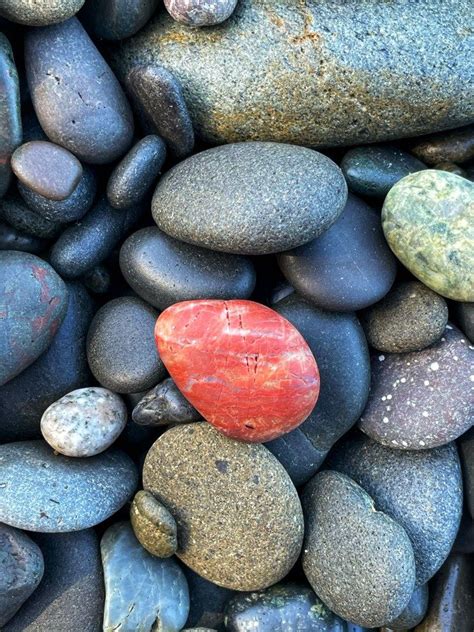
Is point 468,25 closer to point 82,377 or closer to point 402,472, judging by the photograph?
point 402,472

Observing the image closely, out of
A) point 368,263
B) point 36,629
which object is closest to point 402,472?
point 368,263

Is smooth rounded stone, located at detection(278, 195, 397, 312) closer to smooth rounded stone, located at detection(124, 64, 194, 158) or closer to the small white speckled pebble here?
smooth rounded stone, located at detection(124, 64, 194, 158)

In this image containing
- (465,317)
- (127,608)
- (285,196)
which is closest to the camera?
(285,196)

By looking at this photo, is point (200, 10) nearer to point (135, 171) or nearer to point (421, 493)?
point (135, 171)

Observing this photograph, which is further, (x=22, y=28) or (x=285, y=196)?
(x=22, y=28)

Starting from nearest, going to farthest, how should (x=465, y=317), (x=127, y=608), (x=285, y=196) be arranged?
(x=285, y=196) → (x=127, y=608) → (x=465, y=317)

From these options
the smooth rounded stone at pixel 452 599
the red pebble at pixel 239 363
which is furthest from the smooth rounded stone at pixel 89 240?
the smooth rounded stone at pixel 452 599

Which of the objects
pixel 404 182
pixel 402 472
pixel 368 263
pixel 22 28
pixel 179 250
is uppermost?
pixel 22 28

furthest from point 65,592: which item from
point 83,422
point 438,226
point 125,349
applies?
point 438,226
